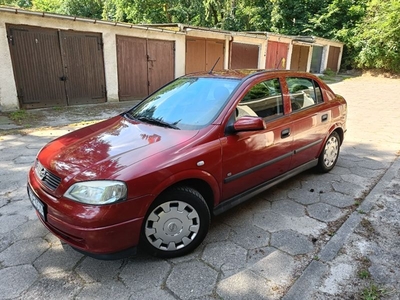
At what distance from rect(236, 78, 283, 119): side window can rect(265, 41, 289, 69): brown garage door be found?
13.8 metres

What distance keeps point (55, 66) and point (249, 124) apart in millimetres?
7445

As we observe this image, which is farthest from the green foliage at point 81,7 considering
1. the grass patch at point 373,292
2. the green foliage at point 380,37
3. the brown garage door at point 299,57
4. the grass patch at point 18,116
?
the grass patch at point 373,292

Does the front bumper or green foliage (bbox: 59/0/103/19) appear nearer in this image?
the front bumper

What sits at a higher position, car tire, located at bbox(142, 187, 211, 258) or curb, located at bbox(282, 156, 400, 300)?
car tire, located at bbox(142, 187, 211, 258)

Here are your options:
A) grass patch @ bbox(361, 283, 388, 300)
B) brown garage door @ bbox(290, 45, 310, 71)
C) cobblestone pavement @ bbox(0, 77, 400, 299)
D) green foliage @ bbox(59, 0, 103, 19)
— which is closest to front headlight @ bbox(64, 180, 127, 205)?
cobblestone pavement @ bbox(0, 77, 400, 299)

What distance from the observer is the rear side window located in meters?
3.38

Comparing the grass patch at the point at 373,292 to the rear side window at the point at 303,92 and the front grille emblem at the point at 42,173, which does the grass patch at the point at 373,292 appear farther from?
the front grille emblem at the point at 42,173

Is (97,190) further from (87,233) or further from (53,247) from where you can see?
(53,247)

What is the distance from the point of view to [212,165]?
2418 mm

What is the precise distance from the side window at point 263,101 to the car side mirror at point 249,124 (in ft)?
0.64

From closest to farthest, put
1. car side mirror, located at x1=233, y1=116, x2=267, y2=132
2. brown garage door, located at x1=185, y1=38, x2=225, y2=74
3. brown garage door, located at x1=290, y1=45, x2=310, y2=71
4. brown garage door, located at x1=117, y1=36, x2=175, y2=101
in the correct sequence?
car side mirror, located at x1=233, y1=116, x2=267, y2=132 → brown garage door, located at x1=117, y1=36, x2=175, y2=101 → brown garage door, located at x1=185, y1=38, x2=225, y2=74 → brown garage door, located at x1=290, y1=45, x2=310, y2=71

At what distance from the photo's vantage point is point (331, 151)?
162 inches

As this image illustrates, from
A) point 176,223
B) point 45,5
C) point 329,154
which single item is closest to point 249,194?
point 176,223

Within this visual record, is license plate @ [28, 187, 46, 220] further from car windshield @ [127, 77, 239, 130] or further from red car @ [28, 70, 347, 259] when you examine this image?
car windshield @ [127, 77, 239, 130]
